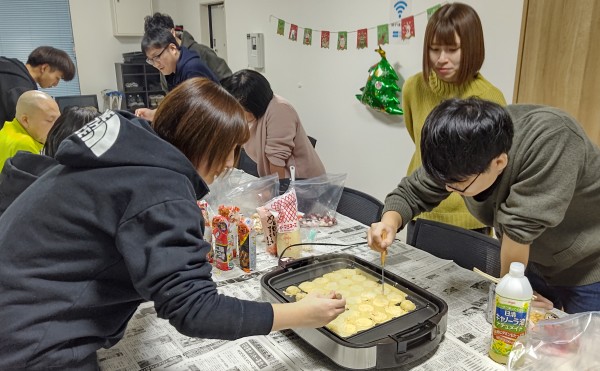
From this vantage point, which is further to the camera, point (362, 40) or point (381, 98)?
point (362, 40)

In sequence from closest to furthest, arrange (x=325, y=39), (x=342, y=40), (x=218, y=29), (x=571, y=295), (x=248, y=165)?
(x=571, y=295) → (x=248, y=165) → (x=342, y=40) → (x=325, y=39) → (x=218, y=29)

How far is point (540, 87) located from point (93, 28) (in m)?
5.01

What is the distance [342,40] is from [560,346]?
9.74 feet

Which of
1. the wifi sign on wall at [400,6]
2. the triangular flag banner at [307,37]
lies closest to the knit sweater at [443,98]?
the wifi sign on wall at [400,6]

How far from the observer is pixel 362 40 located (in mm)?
3344

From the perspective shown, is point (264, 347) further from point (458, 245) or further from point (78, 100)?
point (78, 100)

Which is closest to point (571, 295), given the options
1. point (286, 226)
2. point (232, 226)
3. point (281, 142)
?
point (286, 226)

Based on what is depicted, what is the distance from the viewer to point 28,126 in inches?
89.4

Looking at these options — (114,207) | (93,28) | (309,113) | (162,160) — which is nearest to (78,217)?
(114,207)

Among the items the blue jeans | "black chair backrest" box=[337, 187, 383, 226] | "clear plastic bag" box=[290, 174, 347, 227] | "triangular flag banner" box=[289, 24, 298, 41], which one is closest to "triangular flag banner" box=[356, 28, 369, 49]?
"triangular flag banner" box=[289, 24, 298, 41]

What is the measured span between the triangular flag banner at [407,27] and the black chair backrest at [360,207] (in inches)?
55.8

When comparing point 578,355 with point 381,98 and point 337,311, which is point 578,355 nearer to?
point 337,311

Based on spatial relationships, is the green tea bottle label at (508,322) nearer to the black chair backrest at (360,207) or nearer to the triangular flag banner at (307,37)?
the black chair backrest at (360,207)

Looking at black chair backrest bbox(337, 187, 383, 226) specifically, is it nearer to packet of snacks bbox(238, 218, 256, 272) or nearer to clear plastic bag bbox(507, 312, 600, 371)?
packet of snacks bbox(238, 218, 256, 272)
